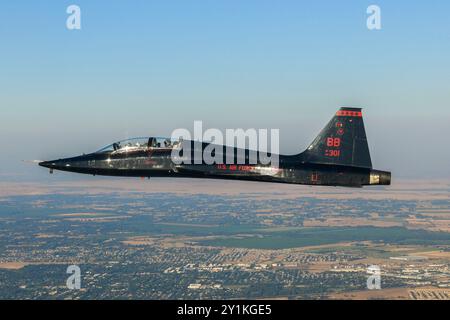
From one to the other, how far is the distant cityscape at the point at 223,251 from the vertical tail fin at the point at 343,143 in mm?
46408

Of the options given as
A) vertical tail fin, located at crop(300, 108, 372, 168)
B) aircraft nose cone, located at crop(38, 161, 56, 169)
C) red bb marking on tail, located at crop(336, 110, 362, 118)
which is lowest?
aircraft nose cone, located at crop(38, 161, 56, 169)

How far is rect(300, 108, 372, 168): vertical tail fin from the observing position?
43938mm

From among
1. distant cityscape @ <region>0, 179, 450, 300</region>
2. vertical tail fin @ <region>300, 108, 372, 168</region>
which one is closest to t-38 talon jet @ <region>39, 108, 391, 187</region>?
vertical tail fin @ <region>300, 108, 372, 168</region>

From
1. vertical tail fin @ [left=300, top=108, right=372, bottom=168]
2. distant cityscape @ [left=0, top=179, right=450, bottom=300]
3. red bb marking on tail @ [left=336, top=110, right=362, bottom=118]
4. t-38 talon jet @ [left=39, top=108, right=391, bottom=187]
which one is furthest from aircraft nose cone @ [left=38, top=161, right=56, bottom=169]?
distant cityscape @ [left=0, top=179, right=450, bottom=300]

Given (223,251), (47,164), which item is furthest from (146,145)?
(223,251)

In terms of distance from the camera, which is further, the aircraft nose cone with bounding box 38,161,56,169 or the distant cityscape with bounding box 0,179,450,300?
the distant cityscape with bounding box 0,179,450,300

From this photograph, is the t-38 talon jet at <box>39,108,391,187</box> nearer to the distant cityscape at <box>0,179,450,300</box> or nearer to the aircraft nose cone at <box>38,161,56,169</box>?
the aircraft nose cone at <box>38,161,56,169</box>

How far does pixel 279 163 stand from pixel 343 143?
188 inches

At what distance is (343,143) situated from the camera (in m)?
44.2

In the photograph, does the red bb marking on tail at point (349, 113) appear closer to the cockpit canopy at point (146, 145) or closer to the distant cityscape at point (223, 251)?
the cockpit canopy at point (146, 145)

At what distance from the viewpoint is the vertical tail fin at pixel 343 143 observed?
144 feet

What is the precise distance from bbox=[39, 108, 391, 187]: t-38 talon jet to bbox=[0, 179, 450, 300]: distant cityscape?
4571cm

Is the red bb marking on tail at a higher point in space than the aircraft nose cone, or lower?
higher

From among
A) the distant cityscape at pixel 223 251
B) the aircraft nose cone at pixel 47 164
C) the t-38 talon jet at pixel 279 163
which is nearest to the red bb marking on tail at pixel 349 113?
the t-38 talon jet at pixel 279 163
